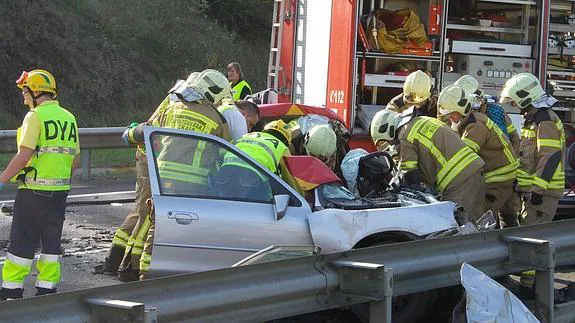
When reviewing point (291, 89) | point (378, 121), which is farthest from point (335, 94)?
point (378, 121)

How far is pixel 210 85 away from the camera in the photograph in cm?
753

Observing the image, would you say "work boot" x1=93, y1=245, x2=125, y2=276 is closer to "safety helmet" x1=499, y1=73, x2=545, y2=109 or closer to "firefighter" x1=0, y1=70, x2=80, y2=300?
"firefighter" x1=0, y1=70, x2=80, y2=300

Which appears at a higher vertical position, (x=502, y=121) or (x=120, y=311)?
(x=502, y=121)

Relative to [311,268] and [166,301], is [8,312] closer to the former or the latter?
[166,301]

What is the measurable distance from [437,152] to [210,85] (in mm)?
1755

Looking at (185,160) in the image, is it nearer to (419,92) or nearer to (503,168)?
(503,168)

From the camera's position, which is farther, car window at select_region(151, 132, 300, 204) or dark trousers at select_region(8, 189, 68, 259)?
dark trousers at select_region(8, 189, 68, 259)

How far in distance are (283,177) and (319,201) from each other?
0.34m

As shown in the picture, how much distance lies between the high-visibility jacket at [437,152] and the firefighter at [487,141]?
0.60 m

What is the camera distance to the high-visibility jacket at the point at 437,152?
24.4 ft

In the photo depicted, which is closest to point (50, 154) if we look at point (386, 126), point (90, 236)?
point (386, 126)

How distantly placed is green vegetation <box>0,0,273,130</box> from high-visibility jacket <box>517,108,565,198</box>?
13.1 meters

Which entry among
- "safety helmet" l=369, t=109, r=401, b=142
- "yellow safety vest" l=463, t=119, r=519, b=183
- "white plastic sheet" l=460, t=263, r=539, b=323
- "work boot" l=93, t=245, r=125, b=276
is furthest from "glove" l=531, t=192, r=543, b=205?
"work boot" l=93, t=245, r=125, b=276

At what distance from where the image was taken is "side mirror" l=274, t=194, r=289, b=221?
6352 mm
